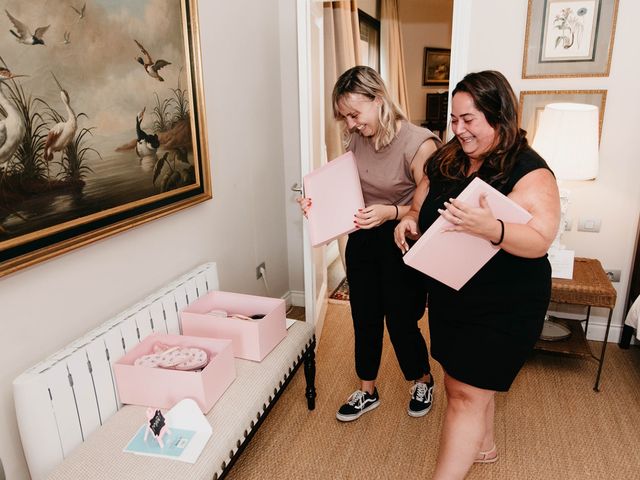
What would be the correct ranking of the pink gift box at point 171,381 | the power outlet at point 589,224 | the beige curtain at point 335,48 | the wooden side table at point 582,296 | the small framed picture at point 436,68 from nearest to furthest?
the pink gift box at point 171,381
the wooden side table at point 582,296
the power outlet at point 589,224
the beige curtain at point 335,48
the small framed picture at point 436,68

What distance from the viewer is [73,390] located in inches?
55.7

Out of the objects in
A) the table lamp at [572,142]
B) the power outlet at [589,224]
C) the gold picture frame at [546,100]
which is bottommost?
the power outlet at [589,224]

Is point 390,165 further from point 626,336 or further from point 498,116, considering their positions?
point 626,336

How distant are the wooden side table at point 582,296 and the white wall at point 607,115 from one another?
7.1 inches

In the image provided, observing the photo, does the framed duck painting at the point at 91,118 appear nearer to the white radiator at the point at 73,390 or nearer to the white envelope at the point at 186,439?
the white radiator at the point at 73,390

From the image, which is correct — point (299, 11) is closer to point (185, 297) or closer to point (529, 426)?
point (185, 297)

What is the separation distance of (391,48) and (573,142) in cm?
319

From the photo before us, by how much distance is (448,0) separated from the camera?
5.39 m

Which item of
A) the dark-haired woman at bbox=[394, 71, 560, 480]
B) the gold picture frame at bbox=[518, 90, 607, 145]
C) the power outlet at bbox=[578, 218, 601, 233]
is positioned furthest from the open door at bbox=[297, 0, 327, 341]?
the power outlet at bbox=[578, 218, 601, 233]

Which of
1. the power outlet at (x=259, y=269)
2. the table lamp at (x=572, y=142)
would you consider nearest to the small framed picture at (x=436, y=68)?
the table lamp at (x=572, y=142)

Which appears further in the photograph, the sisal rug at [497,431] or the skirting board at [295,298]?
the skirting board at [295,298]

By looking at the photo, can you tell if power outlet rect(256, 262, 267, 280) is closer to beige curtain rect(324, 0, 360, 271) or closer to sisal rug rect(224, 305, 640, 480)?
sisal rug rect(224, 305, 640, 480)

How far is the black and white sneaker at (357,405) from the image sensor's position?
7.12ft

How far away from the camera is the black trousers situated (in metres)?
1.91
